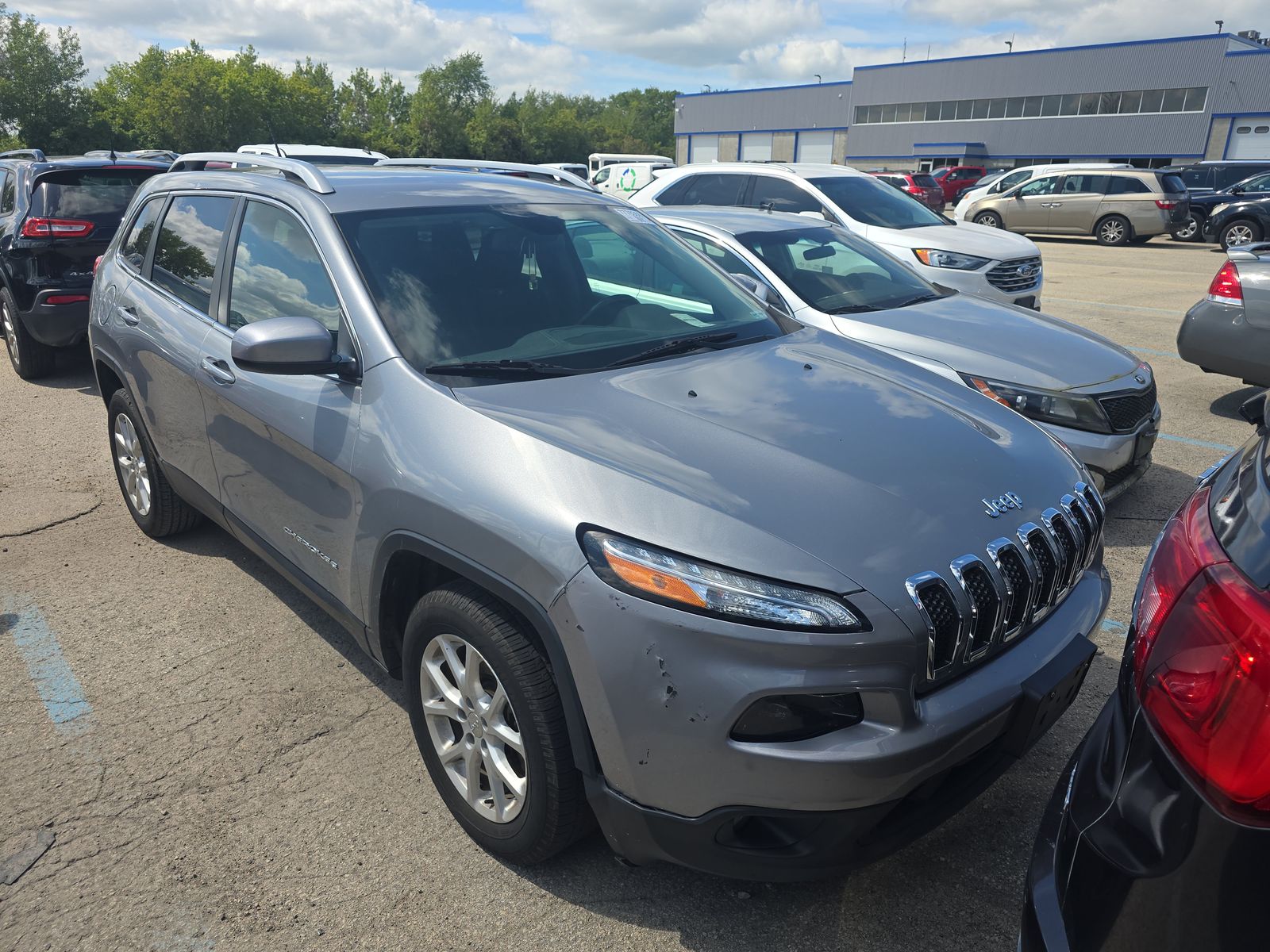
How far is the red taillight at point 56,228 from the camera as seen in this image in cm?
757

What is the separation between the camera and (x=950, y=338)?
5223 millimetres

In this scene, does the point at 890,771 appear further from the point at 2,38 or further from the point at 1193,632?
the point at 2,38

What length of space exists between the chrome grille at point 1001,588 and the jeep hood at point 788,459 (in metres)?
0.04

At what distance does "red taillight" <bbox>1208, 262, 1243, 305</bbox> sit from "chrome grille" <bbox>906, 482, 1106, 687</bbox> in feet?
17.1

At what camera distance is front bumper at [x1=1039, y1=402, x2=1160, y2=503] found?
4648 millimetres

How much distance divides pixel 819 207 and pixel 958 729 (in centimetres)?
801

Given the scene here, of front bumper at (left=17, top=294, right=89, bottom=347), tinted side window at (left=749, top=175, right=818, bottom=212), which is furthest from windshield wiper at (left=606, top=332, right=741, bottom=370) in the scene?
front bumper at (left=17, top=294, right=89, bottom=347)

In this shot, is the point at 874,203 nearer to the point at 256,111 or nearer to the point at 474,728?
the point at 474,728

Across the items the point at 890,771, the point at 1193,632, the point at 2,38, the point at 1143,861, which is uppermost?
the point at 2,38

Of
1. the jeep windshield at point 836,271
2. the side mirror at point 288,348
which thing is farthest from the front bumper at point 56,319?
the side mirror at point 288,348

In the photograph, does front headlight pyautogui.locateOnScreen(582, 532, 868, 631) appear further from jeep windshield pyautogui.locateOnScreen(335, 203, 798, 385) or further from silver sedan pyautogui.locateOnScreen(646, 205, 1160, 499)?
silver sedan pyautogui.locateOnScreen(646, 205, 1160, 499)

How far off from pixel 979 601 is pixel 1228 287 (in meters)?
5.98

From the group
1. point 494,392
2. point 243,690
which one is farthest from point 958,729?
point 243,690

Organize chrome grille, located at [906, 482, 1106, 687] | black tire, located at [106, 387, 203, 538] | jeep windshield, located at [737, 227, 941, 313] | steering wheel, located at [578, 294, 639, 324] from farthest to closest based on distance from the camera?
→ jeep windshield, located at [737, 227, 941, 313], black tire, located at [106, 387, 203, 538], steering wheel, located at [578, 294, 639, 324], chrome grille, located at [906, 482, 1106, 687]
